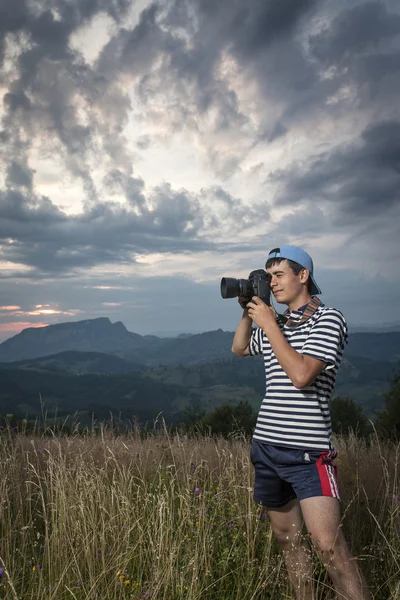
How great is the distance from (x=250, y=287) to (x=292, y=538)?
1.50 metres

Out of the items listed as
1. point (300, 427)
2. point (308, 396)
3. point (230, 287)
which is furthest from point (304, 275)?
point (300, 427)

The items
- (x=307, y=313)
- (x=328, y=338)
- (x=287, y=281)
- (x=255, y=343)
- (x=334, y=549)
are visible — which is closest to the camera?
(x=334, y=549)

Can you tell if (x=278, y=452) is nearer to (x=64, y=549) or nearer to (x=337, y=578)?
(x=337, y=578)

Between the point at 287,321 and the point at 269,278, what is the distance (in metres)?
0.29

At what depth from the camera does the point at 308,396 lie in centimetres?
258

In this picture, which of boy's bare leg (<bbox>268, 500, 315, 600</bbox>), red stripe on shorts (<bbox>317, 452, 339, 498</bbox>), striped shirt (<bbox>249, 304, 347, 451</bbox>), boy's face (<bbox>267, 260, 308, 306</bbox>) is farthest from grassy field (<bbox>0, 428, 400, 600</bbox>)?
boy's face (<bbox>267, 260, 308, 306</bbox>)

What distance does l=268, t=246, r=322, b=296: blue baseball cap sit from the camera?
9.23ft

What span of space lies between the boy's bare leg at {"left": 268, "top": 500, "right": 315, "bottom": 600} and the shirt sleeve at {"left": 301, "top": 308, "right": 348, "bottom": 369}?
37.3 inches

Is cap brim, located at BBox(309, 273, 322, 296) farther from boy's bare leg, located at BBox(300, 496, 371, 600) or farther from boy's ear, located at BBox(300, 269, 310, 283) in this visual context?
boy's bare leg, located at BBox(300, 496, 371, 600)

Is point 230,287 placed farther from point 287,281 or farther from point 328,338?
point 328,338

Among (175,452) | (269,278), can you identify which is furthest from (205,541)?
(175,452)

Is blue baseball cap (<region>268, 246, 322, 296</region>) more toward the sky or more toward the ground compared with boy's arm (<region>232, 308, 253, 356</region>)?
more toward the sky

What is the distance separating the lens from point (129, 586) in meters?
3.08

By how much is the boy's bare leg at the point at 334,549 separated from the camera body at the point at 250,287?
1.15 metres
